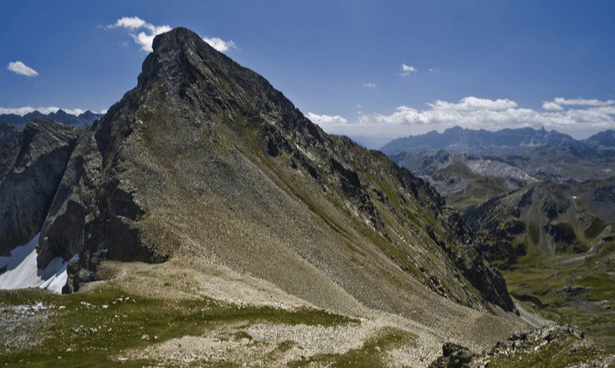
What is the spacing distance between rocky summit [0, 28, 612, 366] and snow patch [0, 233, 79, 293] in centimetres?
386

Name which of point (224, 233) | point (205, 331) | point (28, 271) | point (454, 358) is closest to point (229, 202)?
point (224, 233)

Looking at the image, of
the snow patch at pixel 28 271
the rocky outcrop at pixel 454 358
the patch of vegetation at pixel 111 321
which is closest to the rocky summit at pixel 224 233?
the patch of vegetation at pixel 111 321

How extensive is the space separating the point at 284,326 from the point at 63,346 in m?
21.7

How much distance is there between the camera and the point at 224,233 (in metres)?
62.2

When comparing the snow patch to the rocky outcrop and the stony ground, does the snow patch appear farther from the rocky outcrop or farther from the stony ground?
the rocky outcrop

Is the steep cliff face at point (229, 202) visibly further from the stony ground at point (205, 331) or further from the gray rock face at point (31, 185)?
the gray rock face at point (31, 185)

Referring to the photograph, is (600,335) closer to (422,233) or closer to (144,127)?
(422,233)

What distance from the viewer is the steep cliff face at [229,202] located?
5822 centimetres

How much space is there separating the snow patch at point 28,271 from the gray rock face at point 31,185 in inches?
177

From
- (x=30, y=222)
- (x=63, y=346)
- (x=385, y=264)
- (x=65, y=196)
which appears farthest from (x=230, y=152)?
(x=30, y=222)

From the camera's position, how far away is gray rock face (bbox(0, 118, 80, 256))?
442 feet

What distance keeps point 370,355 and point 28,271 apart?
138 meters

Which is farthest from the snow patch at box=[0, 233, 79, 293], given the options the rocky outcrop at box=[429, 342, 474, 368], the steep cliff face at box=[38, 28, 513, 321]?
the rocky outcrop at box=[429, 342, 474, 368]

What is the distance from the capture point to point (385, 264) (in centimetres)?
8544
